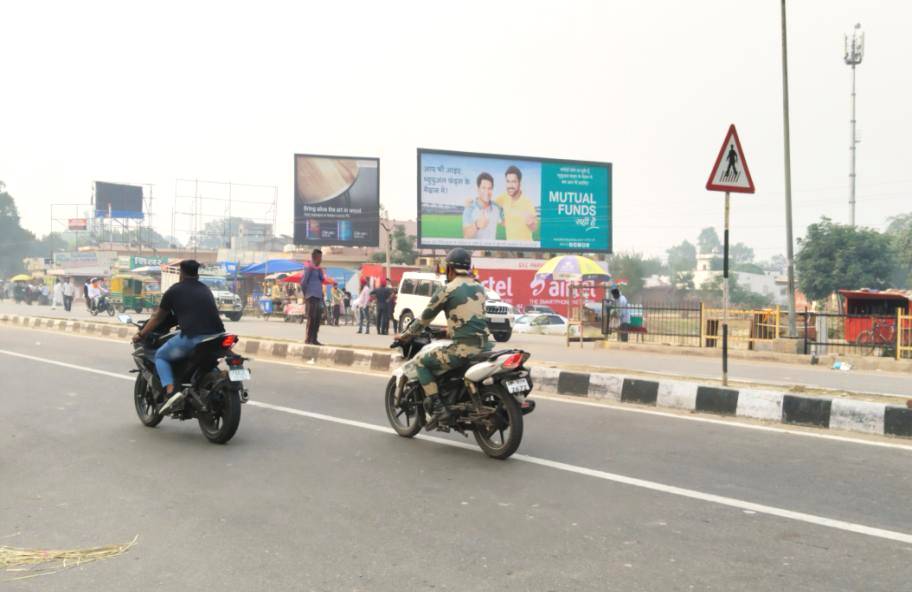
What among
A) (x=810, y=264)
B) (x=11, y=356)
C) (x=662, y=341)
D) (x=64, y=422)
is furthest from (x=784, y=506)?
(x=810, y=264)

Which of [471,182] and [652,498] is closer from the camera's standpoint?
[652,498]

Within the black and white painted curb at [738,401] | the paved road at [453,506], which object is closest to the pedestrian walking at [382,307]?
the black and white painted curb at [738,401]

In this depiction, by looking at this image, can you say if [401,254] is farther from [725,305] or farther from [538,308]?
[725,305]

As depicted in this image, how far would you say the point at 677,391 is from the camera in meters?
8.37

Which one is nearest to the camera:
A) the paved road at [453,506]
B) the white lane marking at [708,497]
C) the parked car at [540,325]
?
the paved road at [453,506]

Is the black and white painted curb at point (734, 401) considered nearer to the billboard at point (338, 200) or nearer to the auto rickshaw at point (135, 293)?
the auto rickshaw at point (135, 293)

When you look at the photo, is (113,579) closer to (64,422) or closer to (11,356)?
(64,422)

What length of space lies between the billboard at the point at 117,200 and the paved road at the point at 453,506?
254 feet

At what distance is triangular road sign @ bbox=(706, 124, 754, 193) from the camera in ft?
27.9

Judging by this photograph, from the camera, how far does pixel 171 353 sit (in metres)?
6.40

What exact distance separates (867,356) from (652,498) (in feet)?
43.1

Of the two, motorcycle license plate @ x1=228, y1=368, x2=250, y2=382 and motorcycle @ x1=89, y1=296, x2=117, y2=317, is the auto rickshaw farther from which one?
motorcycle license plate @ x1=228, y1=368, x2=250, y2=382

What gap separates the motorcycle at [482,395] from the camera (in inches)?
219

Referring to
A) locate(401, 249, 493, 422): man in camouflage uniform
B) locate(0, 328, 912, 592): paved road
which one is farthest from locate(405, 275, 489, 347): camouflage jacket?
locate(0, 328, 912, 592): paved road
